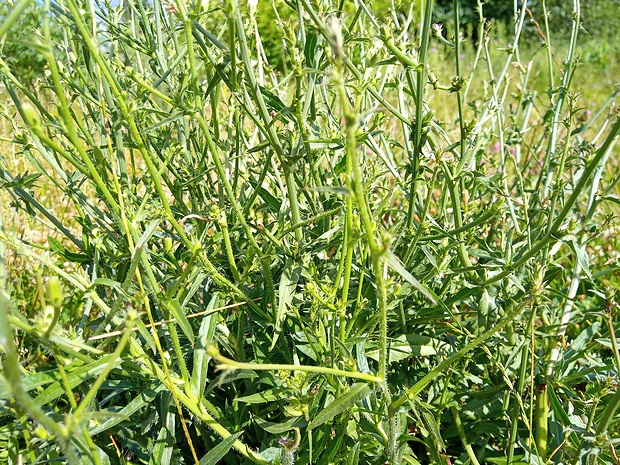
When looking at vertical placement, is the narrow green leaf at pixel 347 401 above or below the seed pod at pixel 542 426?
above

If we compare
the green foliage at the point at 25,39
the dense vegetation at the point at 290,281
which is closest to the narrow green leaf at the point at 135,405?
the dense vegetation at the point at 290,281

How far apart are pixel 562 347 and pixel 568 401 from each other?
0.18 m

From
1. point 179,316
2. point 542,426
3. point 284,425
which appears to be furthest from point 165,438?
point 542,426

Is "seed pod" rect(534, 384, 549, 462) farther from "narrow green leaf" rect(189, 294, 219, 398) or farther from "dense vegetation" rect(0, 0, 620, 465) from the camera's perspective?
"narrow green leaf" rect(189, 294, 219, 398)

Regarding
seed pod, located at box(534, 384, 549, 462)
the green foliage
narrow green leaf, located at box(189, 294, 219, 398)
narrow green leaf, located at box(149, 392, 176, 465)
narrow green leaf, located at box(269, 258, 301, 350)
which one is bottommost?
seed pod, located at box(534, 384, 549, 462)

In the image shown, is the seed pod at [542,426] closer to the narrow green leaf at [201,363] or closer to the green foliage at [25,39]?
the narrow green leaf at [201,363]

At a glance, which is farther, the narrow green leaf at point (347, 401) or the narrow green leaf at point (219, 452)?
the narrow green leaf at point (219, 452)

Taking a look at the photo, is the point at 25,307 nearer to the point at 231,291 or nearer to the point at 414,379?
the point at 231,291

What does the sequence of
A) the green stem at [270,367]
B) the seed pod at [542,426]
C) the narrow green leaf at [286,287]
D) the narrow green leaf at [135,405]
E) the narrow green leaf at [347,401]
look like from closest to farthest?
the green stem at [270,367] → the narrow green leaf at [347,401] → the narrow green leaf at [135,405] → the narrow green leaf at [286,287] → the seed pod at [542,426]

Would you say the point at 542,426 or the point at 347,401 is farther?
the point at 542,426

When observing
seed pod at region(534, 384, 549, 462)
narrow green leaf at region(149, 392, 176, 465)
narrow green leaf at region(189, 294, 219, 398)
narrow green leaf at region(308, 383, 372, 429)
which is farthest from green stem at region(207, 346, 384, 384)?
seed pod at region(534, 384, 549, 462)

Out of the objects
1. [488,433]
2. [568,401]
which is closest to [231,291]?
[488,433]

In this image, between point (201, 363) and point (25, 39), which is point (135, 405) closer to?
point (201, 363)

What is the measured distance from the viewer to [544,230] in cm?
139
